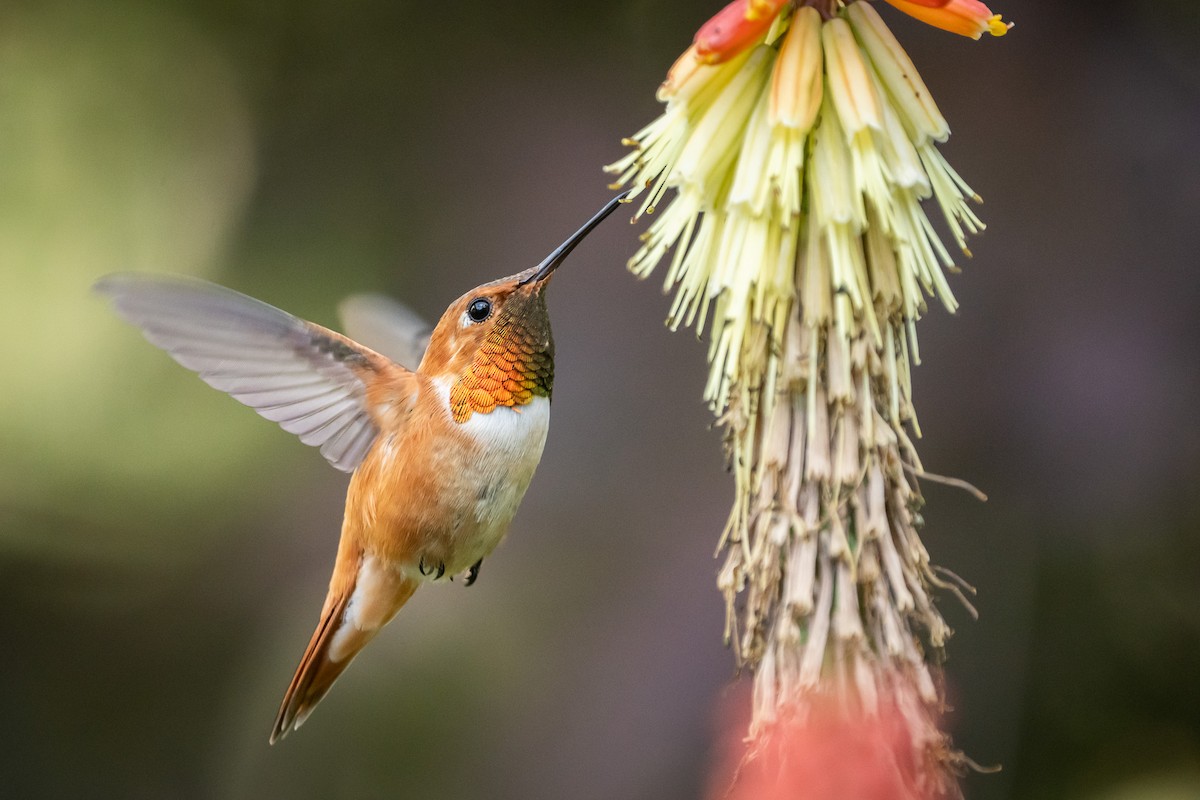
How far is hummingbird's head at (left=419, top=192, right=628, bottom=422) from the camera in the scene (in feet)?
5.01

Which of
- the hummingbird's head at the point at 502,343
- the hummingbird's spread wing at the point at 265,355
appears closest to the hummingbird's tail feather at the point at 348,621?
the hummingbird's spread wing at the point at 265,355

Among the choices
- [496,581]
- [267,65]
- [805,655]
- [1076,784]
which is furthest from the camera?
[267,65]

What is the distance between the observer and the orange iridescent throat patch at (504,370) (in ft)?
5.03

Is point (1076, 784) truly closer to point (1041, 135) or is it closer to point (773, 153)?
point (1041, 135)

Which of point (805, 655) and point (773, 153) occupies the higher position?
point (773, 153)

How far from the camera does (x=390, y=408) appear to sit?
5.61 ft

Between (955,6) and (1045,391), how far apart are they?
4.73 ft

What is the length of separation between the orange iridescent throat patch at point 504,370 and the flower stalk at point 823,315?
1.73ft

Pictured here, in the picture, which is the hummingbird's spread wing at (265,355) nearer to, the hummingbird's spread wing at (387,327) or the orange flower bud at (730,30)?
the hummingbird's spread wing at (387,327)

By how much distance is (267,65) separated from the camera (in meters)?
3.01

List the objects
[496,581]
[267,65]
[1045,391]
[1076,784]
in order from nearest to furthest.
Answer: [1076,784]
[1045,391]
[496,581]
[267,65]

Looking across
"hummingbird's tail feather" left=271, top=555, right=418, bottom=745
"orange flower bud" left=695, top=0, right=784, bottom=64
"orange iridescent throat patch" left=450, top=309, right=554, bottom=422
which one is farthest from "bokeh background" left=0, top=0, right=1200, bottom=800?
"orange flower bud" left=695, top=0, right=784, bottom=64

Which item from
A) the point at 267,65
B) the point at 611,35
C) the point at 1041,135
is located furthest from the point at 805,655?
the point at 267,65

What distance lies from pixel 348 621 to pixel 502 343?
55cm
